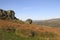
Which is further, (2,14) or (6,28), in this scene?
(2,14)

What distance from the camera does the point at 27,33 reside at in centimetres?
1964

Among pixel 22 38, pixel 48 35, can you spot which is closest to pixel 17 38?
pixel 22 38

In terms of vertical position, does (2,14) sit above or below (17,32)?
above

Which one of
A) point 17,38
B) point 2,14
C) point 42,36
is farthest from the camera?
point 2,14

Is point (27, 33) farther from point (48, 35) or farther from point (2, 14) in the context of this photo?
point (2, 14)

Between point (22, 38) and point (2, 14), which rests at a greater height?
point (2, 14)

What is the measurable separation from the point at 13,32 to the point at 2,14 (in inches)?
515

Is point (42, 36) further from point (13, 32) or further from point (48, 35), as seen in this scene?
point (13, 32)

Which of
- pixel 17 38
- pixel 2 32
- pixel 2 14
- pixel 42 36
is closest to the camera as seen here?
pixel 17 38

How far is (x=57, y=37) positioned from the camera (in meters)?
20.8

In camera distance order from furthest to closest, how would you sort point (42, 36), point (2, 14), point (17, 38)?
1. point (2, 14)
2. point (42, 36)
3. point (17, 38)

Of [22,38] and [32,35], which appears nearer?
[22,38]

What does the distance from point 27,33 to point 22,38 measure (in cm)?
160

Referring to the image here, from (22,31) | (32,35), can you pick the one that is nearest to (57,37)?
(32,35)
